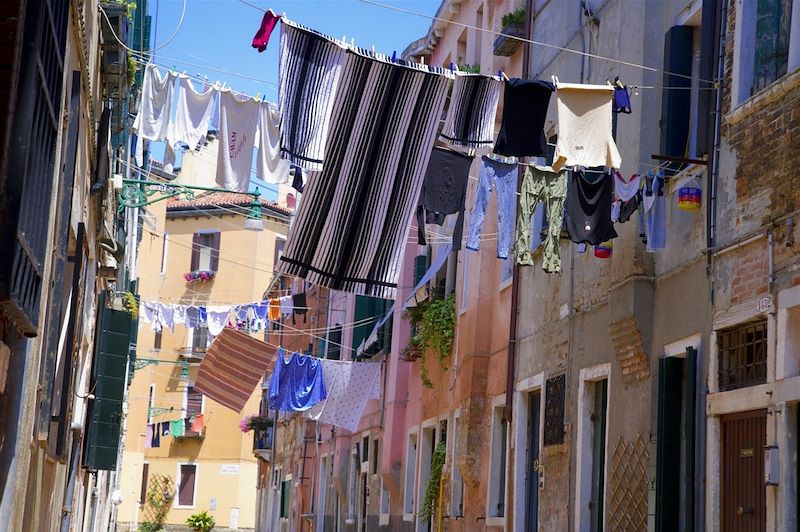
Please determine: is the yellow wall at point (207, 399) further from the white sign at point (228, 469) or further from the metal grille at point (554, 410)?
the metal grille at point (554, 410)

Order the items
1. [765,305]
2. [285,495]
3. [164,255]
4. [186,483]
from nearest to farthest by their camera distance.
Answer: [765,305] → [285,495] → [186,483] → [164,255]

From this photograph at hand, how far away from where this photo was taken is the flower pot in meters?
19.0

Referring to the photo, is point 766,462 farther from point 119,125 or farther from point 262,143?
point 119,125

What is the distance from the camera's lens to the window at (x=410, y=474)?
23453 mm

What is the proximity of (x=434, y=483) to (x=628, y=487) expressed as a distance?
8697mm

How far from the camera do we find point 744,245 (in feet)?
36.0

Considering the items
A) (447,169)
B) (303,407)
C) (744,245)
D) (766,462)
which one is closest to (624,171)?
(447,169)

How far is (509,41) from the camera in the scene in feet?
62.3

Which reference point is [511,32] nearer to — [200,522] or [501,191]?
[501,191]

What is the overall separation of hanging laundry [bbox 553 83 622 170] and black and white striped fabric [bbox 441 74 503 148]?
2.25 ft

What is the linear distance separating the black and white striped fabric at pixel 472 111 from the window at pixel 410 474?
11.6 metres

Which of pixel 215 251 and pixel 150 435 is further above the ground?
pixel 215 251

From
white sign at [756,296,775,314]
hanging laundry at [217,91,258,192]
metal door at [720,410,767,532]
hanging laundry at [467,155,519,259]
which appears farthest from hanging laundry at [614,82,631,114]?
hanging laundry at [217,91,258,192]

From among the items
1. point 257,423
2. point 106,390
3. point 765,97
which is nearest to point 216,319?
point 257,423
